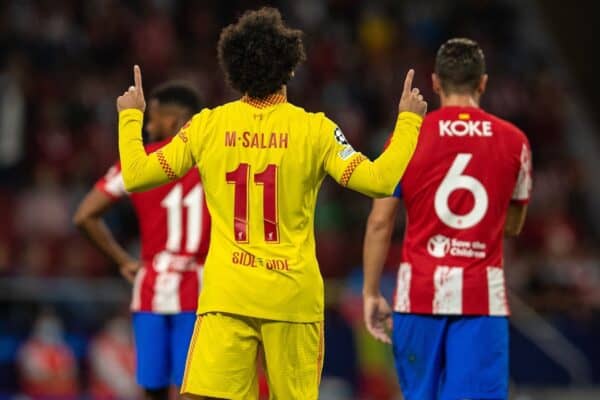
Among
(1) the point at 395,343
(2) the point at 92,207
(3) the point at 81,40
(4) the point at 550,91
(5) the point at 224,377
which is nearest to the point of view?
(5) the point at 224,377

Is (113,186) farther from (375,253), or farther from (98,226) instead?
(375,253)

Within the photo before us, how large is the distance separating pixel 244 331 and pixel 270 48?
1200 millimetres

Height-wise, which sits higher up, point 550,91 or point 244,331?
point 550,91

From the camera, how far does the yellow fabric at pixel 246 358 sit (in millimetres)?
5590

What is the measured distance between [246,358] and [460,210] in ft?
4.88

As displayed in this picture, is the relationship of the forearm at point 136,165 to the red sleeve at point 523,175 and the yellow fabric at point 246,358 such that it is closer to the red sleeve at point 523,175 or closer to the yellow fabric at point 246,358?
the yellow fabric at point 246,358

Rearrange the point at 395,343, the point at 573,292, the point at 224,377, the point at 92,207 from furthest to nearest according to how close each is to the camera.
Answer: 1. the point at 573,292
2. the point at 92,207
3. the point at 395,343
4. the point at 224,377

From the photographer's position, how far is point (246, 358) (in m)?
5.63

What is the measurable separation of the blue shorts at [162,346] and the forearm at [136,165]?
6.90 ft

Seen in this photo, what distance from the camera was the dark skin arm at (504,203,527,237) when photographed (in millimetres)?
6812

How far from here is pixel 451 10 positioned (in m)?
20.4

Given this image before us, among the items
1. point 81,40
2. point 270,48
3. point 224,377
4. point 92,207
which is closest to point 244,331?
point 224,377

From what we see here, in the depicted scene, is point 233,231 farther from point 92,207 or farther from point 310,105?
point 310,105

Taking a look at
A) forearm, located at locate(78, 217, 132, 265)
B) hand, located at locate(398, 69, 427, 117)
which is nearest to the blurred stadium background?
forearm, located at locate(78, 217, 132, 265)
